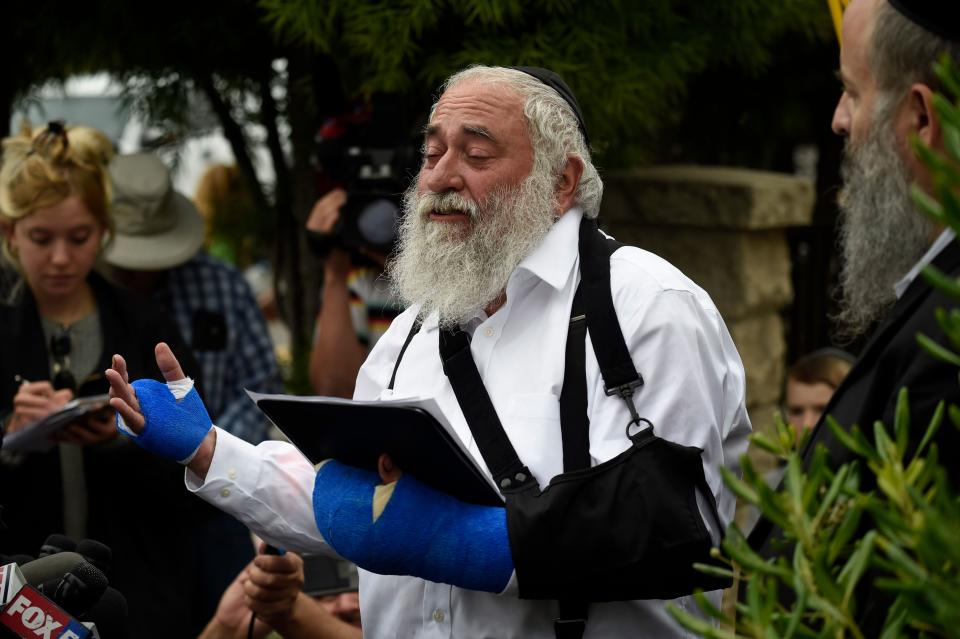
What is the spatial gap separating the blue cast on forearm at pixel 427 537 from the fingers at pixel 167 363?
1.54ft

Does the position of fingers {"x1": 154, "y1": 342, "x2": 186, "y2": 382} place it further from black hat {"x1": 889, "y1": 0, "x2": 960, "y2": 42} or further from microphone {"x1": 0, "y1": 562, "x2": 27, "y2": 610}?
black hat {"x1": 889, "y1": 0, "x2": 960, "y2": 42}

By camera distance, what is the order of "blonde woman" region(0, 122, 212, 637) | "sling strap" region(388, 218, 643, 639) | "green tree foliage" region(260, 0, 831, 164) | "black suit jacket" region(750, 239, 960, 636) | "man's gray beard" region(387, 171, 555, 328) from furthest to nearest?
"green tree foliage" region(260, 0, 831, 164), "blonde woman" region(0, 122, 212, 637), "man's gray beard" region(387, 171, 555, 328), "sling strap" region(388, 218, 643, 639), "black suit jacket" region(750, 239, 960, 636)

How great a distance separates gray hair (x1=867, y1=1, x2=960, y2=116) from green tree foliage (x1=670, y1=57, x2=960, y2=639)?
1.98 ft

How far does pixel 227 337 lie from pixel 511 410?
2029mm

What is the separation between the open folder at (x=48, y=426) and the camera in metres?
2.97

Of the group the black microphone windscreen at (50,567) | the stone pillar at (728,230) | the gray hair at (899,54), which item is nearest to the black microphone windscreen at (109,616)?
the black microphone windscreen at (50,567)

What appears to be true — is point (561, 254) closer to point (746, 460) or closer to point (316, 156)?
point (746, 460)

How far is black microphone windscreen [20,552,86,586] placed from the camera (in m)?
1.98

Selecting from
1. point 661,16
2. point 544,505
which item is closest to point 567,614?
point 544,505

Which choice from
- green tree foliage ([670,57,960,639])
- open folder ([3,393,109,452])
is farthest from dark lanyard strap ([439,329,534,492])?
open folder ([3,393,109,452])

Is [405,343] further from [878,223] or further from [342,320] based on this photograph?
[342,320]

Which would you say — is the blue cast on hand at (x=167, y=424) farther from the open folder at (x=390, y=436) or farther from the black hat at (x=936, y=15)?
the black hat at (x=936, y=15)

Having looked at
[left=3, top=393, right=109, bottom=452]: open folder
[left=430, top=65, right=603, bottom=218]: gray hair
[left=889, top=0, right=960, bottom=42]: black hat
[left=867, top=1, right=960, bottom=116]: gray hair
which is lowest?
[left=3, top=393, right=109, bottom=452]: open folder

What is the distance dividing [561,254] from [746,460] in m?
1.19
